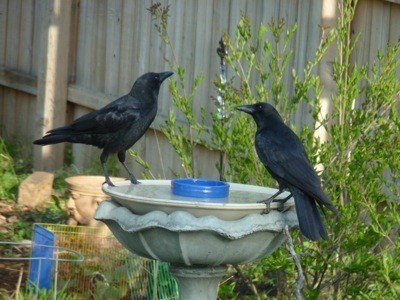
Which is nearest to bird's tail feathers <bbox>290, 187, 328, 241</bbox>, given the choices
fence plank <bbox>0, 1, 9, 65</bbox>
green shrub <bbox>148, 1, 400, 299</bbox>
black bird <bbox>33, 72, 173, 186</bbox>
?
green shrub <bbox>148, 1, 400, 299</bbox>

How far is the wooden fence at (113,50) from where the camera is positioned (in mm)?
6508

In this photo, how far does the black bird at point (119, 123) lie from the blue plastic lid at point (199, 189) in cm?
57

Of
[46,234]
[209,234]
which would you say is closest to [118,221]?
[209,234]

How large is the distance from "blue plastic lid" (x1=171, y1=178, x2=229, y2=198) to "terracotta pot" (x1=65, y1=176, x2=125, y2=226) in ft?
9.98

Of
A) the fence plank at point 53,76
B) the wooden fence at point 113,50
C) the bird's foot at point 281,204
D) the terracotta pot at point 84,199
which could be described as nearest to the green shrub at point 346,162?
the bird's foot at point 281,204

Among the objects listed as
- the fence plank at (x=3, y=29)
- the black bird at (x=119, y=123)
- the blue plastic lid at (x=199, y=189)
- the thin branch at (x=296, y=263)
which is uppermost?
the fence plank at (x=3, y=29)

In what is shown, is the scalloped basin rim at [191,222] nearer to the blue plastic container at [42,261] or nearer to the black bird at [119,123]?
the black bird at [119,123]

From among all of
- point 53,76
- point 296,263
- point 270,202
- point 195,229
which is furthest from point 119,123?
point 53,76

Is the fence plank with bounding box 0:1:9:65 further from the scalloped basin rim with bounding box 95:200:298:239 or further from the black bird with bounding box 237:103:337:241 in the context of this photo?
the scalloped basin rim with bounding box 95:200:298:239

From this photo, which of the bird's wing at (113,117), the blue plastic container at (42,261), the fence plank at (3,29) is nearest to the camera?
the bird's wing at (113,117)

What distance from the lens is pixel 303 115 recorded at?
6.62m

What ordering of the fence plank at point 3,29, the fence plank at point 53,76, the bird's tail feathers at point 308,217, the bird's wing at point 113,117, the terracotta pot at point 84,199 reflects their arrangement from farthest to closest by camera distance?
the fence plank at point 3,29 < the fence plank at point 53,76 < the terracotta pot at point 84,199 < the bird's wing at point 113,117 < the bird's tail feathers at point 308,217

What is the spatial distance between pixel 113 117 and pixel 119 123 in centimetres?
4

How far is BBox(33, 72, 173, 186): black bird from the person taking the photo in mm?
4895
